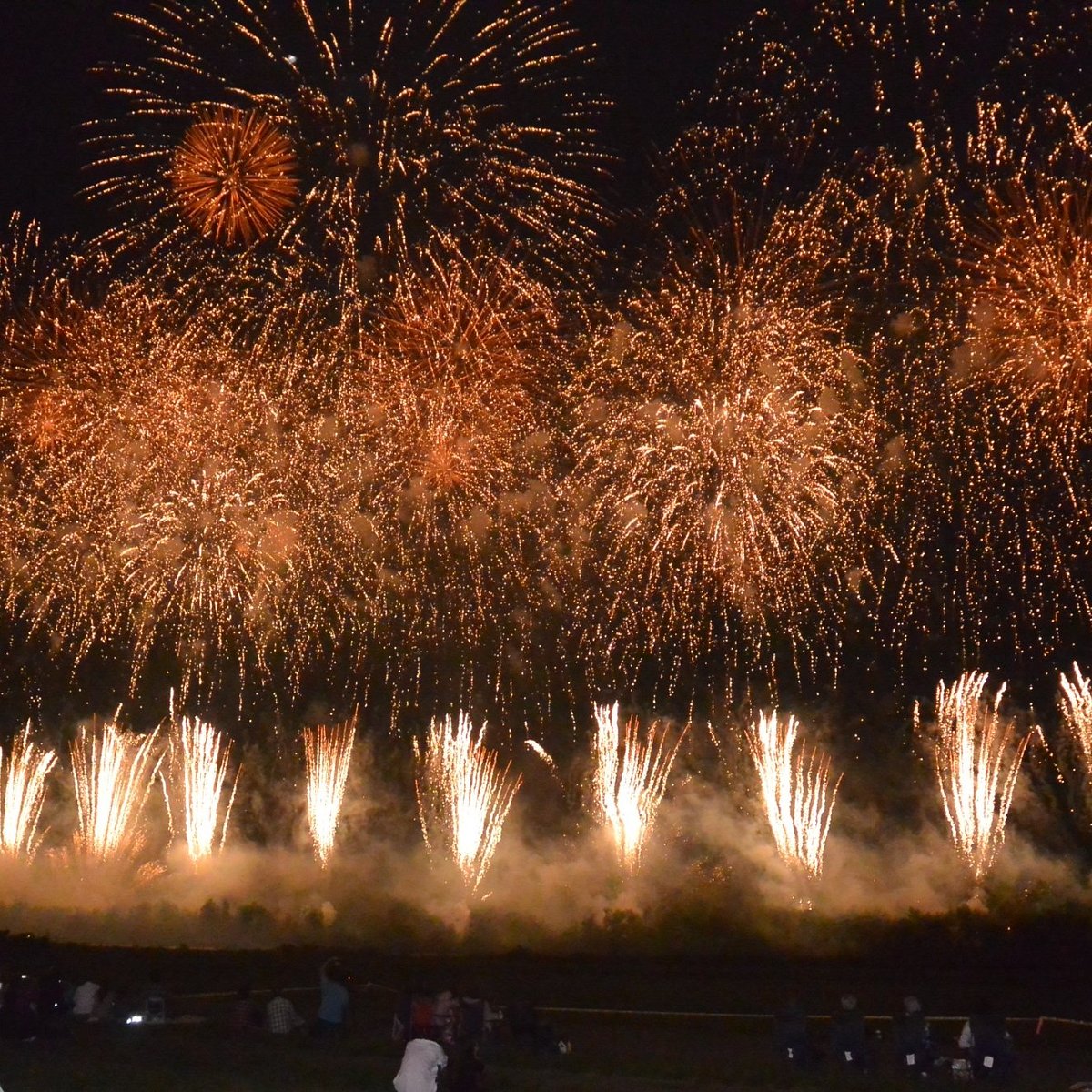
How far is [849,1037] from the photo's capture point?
13.3 metres

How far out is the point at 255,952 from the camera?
117ft

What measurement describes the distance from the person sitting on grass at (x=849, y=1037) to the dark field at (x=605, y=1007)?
0.22 meters

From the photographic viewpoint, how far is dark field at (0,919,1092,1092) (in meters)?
12.0

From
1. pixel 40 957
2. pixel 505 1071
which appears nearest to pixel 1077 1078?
pixel 505 1071

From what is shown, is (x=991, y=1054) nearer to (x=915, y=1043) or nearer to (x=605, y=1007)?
(x=915, y=1043)

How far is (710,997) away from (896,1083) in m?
17.1

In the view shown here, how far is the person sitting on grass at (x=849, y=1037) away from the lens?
1317cm

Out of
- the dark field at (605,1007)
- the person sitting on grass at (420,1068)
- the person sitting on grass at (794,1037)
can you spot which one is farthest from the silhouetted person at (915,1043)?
the person sitting on grass at (420,1068)

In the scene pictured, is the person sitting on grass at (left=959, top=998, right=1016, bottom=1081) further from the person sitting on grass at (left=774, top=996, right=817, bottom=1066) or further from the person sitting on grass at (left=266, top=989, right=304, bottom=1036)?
the person sitting on grass at (left=266, top=989, right=304, bottom=1036)

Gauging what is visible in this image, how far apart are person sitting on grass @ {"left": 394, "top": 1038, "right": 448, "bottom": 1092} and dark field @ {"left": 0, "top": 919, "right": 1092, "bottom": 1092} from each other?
219cm

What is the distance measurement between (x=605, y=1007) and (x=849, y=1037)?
1323cm

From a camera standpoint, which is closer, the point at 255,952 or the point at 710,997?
the point at 710,997

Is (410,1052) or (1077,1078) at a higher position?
(410,1052)

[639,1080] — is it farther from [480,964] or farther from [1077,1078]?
[480,964]
